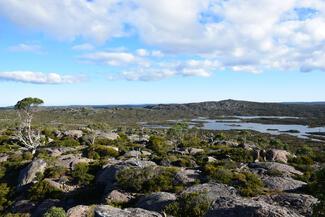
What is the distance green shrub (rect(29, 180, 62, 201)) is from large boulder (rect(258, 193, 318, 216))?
1809 cm

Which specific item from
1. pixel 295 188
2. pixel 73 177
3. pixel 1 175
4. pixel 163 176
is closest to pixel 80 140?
pixel 1 175

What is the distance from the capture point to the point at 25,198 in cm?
3228

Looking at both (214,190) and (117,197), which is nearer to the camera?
(214,190)

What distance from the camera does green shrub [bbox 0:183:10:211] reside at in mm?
31991

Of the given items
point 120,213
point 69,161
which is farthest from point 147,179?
point 69,161

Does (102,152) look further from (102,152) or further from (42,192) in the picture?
(42,192)

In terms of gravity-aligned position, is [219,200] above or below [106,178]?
above

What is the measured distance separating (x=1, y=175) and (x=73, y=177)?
991 cm

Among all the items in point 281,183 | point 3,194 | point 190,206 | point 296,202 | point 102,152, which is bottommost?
point 3,194

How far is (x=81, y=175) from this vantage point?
3525 cm

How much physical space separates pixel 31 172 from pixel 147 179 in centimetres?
1332

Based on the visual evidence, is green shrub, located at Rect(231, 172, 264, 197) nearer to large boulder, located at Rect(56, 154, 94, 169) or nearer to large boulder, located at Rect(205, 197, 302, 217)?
large boulder, located at Rect(205, 197, 302, 217)

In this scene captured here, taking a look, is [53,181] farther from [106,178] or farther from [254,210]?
[254,210]

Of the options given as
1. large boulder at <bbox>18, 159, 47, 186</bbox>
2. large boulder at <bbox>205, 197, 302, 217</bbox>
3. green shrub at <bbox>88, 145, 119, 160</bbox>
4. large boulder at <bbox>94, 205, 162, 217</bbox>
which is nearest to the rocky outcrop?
large boulder at <bbox>94, 205, 162, 217</bbox>
